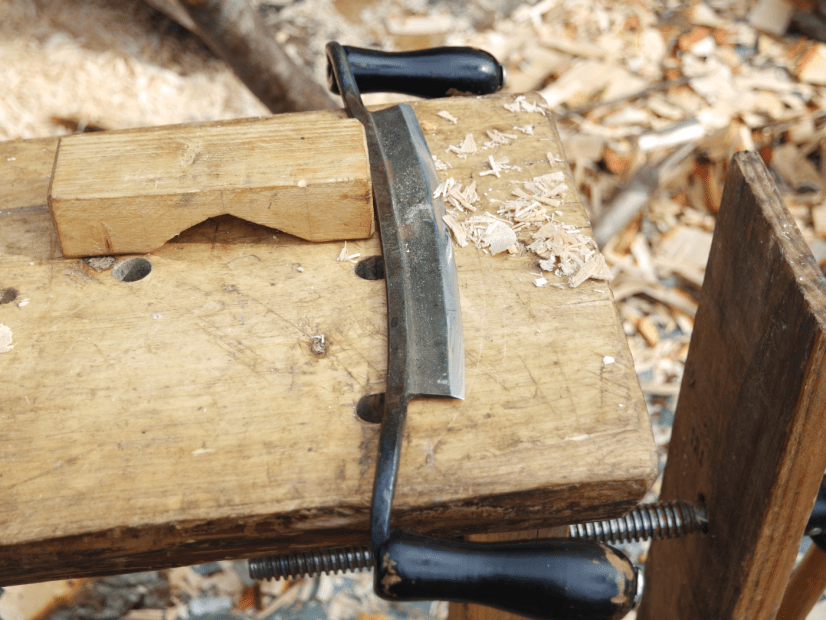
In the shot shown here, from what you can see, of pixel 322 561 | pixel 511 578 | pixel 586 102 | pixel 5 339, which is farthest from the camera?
pixel 586 102

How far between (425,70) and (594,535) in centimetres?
70

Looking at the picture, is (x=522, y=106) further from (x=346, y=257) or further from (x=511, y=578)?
(x=511, y=578)

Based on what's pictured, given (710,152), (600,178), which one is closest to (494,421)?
(600,178)

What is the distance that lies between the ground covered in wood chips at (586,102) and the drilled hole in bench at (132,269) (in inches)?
37.6

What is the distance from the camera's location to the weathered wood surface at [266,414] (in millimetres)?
654

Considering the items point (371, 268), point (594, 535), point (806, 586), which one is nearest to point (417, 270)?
point (371, 268)

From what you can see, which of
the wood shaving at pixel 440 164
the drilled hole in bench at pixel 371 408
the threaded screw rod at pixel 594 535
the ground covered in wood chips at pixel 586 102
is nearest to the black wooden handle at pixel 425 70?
the wood shaving at pixel 440 164

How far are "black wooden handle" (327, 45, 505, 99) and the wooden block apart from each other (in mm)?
193

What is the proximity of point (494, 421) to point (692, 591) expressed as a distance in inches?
24.8

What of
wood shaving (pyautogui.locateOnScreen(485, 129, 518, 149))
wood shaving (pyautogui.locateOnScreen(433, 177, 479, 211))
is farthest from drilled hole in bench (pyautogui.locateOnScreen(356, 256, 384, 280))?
wood shaving (pyautogui.locateOnScreen(485, 129, 518, 149))

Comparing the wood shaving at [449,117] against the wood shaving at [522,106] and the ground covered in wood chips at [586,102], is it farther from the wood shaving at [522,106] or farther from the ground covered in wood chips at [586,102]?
the ground covered in wood chips at [586,102]

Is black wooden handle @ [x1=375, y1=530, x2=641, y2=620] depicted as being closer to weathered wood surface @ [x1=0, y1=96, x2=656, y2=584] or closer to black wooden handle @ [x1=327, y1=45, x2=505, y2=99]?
weathered wood surface @ [x1=0, y1=96, x2=656, y2=584]

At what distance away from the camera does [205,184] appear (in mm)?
802

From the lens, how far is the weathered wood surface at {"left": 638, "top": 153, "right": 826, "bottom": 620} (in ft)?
2.56
